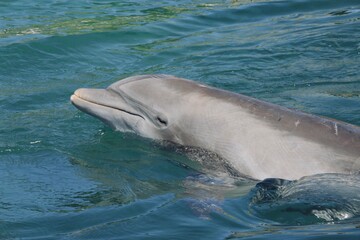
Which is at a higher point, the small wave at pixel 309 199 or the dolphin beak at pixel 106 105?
the dolphin beak at pixel 106 105

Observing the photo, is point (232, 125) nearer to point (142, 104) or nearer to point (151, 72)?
point (142, 104)

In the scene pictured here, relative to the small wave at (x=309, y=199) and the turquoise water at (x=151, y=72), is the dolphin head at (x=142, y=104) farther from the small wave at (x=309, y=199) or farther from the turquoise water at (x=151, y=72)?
the small wave at (x=309, y=199)

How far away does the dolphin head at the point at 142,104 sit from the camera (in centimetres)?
940

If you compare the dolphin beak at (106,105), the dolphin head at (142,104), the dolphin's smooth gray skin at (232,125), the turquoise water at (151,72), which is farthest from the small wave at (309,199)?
the dolphin beak at (106,105)

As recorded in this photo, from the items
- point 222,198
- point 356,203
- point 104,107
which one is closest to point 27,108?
point 104,107

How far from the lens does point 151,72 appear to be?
572 inches

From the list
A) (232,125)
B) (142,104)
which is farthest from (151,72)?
(232,125)

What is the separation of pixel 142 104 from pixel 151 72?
497 centimetres

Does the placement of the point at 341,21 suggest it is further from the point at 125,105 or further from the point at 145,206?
the point at 145,206

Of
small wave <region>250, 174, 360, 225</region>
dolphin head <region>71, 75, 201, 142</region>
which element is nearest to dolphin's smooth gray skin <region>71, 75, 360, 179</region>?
dolphin head <region>71, 75, 201, 142</region>

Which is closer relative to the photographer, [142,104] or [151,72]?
[142,104]

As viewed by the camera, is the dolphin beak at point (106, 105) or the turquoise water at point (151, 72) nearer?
the turquoise water at point (151, 72)

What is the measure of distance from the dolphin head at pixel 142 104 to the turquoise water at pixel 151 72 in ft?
0.62

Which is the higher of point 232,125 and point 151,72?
point 232,125
